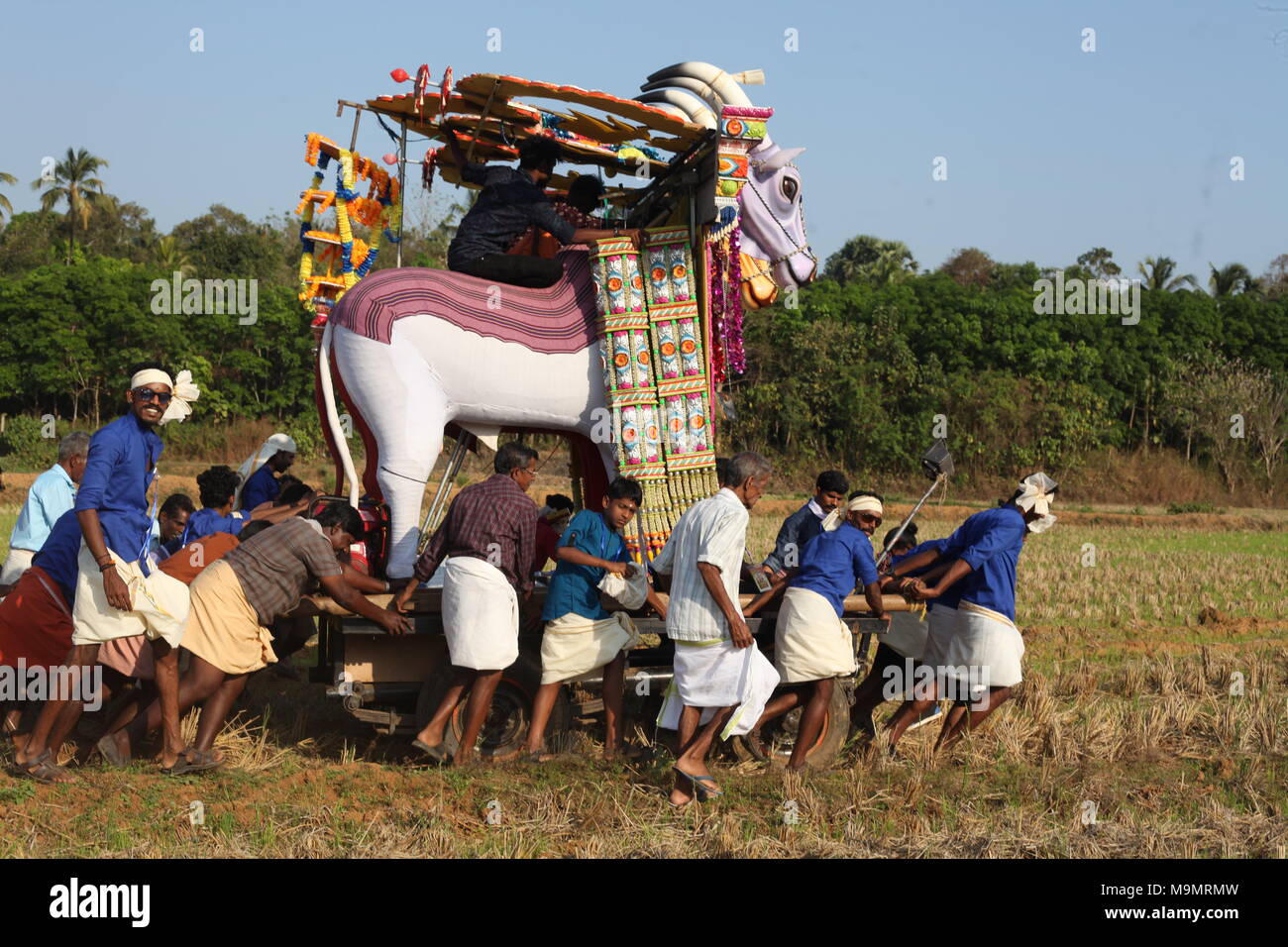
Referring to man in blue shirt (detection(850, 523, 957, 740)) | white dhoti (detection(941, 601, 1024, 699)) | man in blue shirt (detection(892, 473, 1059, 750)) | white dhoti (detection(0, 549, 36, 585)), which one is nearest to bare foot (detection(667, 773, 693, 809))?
man in blue shirt (detection(892, 473, 1059, 750))

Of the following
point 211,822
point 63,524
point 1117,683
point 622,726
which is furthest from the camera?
point 1117,683

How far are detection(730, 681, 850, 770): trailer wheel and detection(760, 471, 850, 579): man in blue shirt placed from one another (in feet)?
2.49

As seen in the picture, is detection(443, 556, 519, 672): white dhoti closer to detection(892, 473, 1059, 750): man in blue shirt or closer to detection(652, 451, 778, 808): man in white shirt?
detection(652, 451, 778, 808): man in white shirt

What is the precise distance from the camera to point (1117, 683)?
934 cm

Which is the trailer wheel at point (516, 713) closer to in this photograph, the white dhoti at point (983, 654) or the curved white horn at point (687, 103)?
the white dhoti at point (983, 654)

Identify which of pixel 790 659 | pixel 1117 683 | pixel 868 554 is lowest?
pixel 1117 683

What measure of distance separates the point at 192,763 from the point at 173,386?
1.84 m

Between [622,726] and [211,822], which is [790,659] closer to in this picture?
[622,726]

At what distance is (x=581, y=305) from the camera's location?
24.9 ft

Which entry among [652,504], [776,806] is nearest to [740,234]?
[652,504]

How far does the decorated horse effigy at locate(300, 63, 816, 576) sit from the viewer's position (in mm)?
7098

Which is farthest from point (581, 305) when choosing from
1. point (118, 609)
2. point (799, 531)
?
point (118, 609)

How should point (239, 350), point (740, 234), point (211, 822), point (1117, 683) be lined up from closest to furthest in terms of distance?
point (211, 822) → point (740, 234) → point (1117, 683) → point (239, 350)

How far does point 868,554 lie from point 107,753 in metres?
3.93
